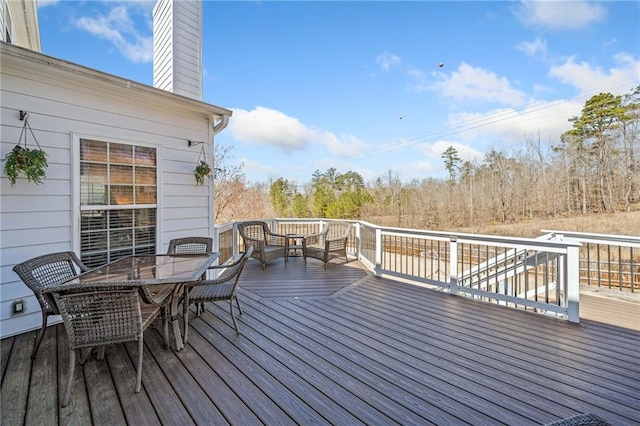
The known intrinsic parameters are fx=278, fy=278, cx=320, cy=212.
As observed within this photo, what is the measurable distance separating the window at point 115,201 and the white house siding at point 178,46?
1940 millimetres

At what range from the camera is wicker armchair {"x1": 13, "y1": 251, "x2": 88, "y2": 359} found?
7.49 feet

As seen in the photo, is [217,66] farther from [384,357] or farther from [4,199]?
[384,357]

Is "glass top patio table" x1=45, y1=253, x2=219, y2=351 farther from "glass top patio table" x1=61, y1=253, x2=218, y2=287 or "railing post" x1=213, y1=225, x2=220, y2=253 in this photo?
"railing post" x1=213, y1=225, x2=220, y2=253

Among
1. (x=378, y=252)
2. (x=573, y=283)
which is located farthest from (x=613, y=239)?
(x=378, y=252)

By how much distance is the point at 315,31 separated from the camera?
801 cm

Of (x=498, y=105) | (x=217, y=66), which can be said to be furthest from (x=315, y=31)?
(x=498, y=105)

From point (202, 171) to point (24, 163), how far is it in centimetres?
196

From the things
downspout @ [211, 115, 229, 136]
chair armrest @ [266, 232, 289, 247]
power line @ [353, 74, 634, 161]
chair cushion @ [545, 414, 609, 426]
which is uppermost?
power line @ [353, 74, 634, 161]

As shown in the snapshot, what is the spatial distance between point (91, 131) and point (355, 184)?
13.8m

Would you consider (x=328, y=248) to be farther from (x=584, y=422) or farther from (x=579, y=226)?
(x=579, y=226)

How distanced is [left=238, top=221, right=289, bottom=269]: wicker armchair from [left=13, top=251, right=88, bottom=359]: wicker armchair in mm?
2959

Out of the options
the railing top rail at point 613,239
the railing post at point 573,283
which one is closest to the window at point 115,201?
the railing post at point 573,283

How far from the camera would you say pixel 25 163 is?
2.65 m

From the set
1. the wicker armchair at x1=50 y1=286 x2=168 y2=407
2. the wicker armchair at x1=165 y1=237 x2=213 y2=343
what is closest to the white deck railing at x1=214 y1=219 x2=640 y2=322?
the wicker armchair at x1=165 y1=237 x2=213 y2=343
